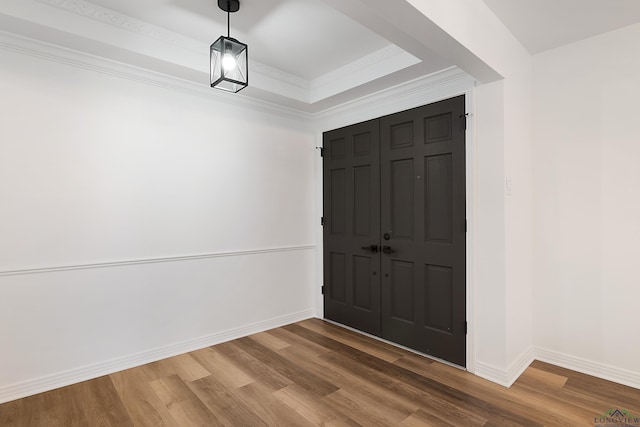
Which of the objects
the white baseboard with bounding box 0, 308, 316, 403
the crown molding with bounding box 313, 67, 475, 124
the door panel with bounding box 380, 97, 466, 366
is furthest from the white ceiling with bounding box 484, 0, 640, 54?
the white baseboard with bounding box 0, 308, 316, 403

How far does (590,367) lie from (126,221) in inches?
155

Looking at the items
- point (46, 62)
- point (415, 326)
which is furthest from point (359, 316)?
point (46, 62)

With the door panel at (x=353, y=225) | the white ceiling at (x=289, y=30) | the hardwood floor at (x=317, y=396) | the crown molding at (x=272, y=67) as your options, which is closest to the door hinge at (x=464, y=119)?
the white ceiling at (x=289, y=30)

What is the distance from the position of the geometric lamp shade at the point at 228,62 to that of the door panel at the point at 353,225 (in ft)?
5.25

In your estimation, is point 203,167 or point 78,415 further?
point 203,167

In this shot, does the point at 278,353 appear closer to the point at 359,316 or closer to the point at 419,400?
the point at 359,316

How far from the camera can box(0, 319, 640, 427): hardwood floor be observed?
2.10m

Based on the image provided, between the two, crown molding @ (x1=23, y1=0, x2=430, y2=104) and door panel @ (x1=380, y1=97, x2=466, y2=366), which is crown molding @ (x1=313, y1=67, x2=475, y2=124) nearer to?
door panel @ (x1=380, y1=97, x2=466, y2=366)

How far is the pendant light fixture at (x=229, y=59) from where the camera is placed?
2178 mm

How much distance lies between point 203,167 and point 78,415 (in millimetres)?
2122

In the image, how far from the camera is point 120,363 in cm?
272

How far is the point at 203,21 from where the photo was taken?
2535mm

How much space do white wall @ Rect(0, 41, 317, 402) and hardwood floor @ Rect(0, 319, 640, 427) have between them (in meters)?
0.28

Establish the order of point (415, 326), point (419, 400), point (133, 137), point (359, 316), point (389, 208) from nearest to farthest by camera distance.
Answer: point (419, 400), point (133, 137), point (415, 326), point (389, 208), point (359, 316)
